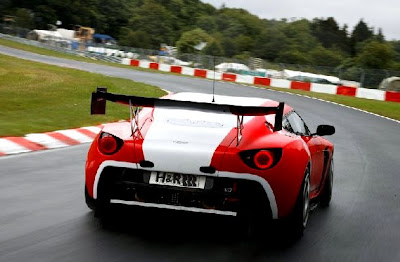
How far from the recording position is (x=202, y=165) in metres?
5.02

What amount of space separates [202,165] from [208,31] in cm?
14954

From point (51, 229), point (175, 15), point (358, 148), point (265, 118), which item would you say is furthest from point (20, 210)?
point (175, 15)

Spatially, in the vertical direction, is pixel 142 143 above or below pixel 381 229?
above

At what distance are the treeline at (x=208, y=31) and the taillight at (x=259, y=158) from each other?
265ft

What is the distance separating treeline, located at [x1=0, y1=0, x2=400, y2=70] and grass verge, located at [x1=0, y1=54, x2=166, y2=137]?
5975 cm

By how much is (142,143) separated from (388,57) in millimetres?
89327

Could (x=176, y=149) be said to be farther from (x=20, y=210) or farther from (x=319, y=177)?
(x=319, y=177)

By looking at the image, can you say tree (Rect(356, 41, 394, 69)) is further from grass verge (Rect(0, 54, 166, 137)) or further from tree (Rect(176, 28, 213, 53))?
grass verge (Rect(0, 54, 166, 137))

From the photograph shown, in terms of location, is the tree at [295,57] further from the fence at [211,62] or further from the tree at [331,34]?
the fence at [211,62]

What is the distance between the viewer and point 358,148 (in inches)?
552

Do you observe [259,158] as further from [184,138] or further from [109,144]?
[109,144]

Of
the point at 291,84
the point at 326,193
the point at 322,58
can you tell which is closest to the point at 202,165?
the point at 326,193

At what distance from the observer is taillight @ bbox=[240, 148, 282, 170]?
5.14m

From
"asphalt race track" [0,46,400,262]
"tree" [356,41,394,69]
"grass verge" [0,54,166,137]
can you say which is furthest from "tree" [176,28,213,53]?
"asphalt race track" [0,46,400,262]
